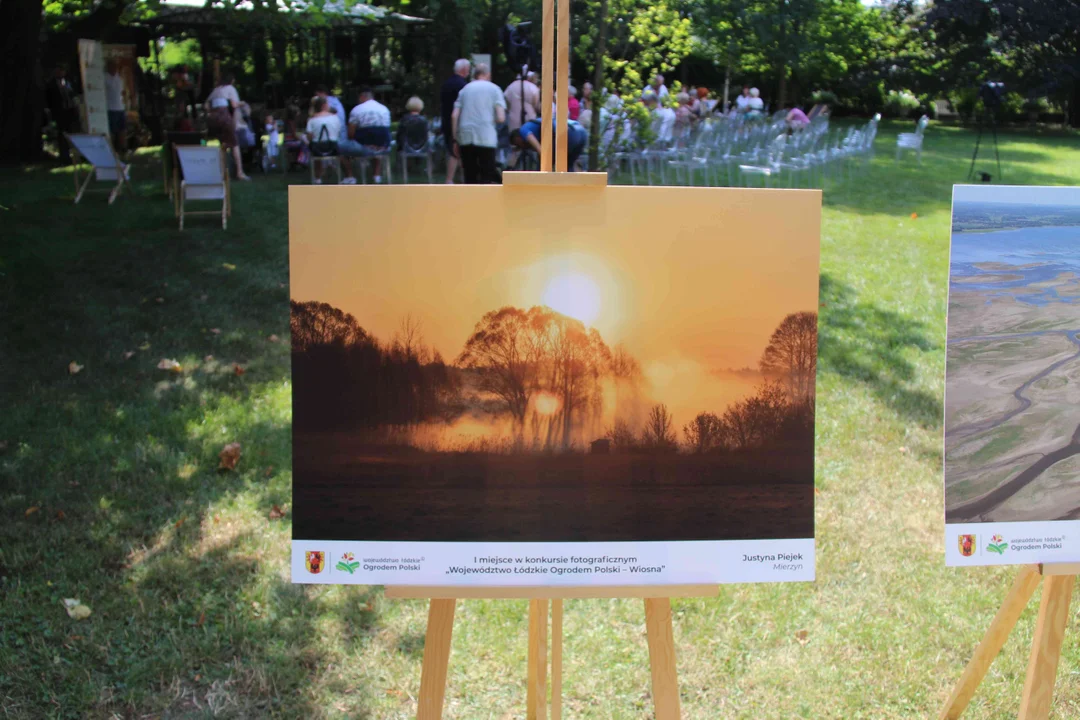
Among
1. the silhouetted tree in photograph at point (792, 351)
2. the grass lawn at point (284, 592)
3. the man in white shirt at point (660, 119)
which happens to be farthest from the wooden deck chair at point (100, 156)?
the silhouetted tree in photograph at point (792, 351)

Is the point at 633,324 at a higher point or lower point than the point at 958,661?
higher

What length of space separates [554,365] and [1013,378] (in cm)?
111

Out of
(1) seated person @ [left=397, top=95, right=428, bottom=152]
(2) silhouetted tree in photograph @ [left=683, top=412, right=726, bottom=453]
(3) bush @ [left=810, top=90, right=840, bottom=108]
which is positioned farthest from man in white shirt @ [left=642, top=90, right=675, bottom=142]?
(3) bush @ [left=810, top=90, right=840, bottom=108]

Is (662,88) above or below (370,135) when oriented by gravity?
above

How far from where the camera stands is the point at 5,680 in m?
2.86

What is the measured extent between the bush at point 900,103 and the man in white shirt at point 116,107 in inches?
1172

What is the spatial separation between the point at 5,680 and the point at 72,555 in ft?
2.38

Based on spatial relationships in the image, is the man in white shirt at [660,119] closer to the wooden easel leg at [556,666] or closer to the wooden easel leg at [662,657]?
→ the wooden easel leg at [556,666]

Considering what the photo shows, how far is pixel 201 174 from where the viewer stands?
9875 millimetres

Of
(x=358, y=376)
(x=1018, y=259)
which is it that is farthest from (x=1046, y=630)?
(x=358, y=376)

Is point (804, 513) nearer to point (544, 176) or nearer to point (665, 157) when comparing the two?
point (544, 176)

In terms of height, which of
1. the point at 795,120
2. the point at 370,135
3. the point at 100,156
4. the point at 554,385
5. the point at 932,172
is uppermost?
the point at 554,385

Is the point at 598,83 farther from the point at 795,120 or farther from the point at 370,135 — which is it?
the point at 795,120

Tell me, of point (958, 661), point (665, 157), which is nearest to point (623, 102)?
point (665, 157)
